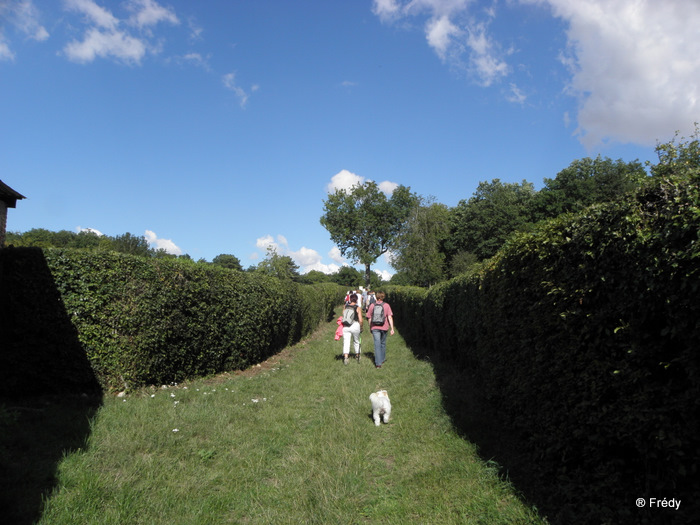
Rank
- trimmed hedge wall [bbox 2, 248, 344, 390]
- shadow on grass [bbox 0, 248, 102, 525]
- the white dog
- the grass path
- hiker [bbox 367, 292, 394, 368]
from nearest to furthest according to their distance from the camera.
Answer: the grass path
shadow on grass [bbox 0, 248, 102, 525]
the white dog
trimmed hedge wall [bbox 2, 248, 344, 390]
hiker [bbox 367, 292, 394, 368]

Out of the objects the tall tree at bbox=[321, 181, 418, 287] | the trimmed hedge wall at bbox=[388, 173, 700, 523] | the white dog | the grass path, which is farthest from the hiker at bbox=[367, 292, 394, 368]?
the tall tree at bbox=[321, 181, 418, 287]

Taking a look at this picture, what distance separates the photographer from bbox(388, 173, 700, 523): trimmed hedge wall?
218 cm

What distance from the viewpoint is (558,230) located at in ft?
11.9

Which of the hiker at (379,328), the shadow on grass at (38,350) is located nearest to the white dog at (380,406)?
the shadow on grass at (38,350)

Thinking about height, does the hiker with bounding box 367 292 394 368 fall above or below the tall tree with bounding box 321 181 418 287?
below

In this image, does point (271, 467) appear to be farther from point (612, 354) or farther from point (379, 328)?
point (379, 328)

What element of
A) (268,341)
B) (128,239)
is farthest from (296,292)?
(128,239)

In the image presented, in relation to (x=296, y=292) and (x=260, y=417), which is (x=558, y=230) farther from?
(x=296, y=292)

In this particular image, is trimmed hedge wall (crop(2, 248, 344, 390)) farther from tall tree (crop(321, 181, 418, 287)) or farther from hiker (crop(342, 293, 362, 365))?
tall tree (crop(321, 181, 418, 287))

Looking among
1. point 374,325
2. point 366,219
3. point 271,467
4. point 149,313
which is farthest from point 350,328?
point 366,219

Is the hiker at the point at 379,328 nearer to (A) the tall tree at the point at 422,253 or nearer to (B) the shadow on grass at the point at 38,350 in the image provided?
(B) the shadow on grass at the point at 38,350

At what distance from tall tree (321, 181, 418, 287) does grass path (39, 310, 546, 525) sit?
44.7 meters

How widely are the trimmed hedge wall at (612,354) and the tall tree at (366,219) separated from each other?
46896mm

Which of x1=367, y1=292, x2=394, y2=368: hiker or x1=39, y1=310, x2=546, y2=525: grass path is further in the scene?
x1=367, y1=292, x2=394, y2=368: hiker
